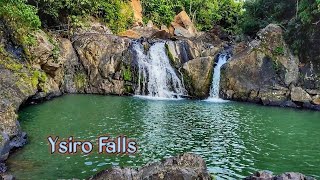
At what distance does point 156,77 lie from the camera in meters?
36.3

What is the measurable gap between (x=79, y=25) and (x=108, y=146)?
2826 centimetres

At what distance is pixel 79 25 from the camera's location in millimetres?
40875

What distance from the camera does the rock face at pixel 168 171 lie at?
30.2 ft

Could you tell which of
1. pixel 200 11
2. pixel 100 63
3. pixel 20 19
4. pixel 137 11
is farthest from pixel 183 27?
pixel 20 19

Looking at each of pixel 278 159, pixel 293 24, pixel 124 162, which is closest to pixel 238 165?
pixel 278 159

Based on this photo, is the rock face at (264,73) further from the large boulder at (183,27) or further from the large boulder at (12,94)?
the large boulder at (183,27)

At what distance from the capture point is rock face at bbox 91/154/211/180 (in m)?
9.21

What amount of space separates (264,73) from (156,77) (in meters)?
10.9

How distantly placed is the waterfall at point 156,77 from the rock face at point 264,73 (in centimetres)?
499

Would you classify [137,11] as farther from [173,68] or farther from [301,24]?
[301,24]

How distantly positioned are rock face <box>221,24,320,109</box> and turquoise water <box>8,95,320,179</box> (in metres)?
3.44

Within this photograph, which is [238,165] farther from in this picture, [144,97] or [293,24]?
[293,24]

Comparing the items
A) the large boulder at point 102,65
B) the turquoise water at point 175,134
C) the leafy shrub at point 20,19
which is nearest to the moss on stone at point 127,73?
the large boulder at point 102,65

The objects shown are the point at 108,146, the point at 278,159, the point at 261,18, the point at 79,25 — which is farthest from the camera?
the point at 261,18
